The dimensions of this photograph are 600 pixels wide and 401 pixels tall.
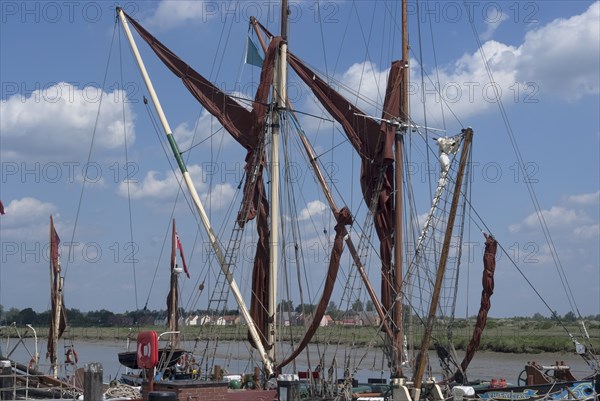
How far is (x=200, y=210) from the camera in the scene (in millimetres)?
34000

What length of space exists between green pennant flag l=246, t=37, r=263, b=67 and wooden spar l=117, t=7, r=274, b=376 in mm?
4572

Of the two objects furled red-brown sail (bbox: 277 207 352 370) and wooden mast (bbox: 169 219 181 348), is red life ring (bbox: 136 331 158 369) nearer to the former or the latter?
furled red-brown sail (bbox: 277 207 352 370)

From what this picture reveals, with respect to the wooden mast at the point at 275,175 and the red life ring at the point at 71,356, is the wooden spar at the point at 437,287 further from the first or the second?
the red life ring at the point at 71,356

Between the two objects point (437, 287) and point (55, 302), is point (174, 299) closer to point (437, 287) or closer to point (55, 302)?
point (55, 302)

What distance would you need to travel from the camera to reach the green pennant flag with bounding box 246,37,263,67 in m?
37.9

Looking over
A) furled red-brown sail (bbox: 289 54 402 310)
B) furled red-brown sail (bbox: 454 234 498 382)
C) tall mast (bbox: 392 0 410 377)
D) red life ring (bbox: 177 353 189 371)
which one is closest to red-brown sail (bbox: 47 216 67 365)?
red life ring (bbox: 177 353 189 371)

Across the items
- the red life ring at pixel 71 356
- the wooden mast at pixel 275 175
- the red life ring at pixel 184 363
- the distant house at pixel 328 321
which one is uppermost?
the wooden mast at pixel 275 175

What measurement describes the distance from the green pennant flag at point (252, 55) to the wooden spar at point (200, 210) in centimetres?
457

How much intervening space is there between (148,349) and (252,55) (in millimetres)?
19561

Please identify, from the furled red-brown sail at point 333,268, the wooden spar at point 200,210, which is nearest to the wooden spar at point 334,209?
the furled red-brown sail at point 333,268

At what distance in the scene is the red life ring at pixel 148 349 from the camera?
20719 mm

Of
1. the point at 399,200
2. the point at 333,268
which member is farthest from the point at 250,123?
the point at 333,268

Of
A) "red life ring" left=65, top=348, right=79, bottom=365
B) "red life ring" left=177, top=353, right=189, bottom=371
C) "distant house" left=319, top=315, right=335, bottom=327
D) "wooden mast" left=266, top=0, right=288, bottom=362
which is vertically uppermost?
"wooden mast" left=266, top=0, right=288, bottom=362

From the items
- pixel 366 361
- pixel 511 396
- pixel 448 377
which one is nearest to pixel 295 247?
pixel 448 377
